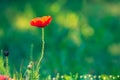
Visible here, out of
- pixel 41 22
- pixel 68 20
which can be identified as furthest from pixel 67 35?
pixel 41 22

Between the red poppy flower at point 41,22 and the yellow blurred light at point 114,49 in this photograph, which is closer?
the red poppy flower at point 41,22

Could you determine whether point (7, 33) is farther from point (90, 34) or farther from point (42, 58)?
point (90, 34)

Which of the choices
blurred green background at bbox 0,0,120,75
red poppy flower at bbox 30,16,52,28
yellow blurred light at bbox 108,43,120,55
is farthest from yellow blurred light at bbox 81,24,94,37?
red poppy flower at bbox 30,16,52,28

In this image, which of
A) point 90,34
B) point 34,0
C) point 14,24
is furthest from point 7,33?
point 90,34

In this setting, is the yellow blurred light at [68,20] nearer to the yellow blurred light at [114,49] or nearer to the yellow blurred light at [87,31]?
the yellow blurred light at [87,31]

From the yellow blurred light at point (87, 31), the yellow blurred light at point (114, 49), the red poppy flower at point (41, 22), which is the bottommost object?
the yellow blurred light at point (114, 49)

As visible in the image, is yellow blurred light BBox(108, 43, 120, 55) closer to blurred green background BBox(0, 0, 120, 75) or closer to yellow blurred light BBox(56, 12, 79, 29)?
blurred green background BBox(0, 0, 120, 75)

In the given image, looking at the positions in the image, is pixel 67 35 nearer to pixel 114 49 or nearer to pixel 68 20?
pixel 68 20

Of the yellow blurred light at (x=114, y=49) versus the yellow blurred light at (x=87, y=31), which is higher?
the yellow blurred light at (x=87, y=31)

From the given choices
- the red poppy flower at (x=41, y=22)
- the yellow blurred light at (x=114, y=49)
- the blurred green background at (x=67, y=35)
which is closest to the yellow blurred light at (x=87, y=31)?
the blurred green background at (x=67, y=35)
